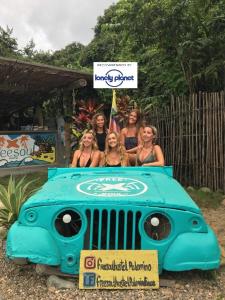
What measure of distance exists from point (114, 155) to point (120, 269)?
1.92 meters

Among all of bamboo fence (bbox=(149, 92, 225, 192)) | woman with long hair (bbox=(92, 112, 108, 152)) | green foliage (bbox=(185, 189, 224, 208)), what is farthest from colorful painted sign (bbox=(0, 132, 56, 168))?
woman with long hair (bbox=(92, 112, 108, 152))

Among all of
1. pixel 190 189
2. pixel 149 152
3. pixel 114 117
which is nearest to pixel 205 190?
pixel 190 189

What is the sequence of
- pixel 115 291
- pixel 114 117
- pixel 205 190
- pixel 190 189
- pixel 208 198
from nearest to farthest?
pixel 115 291 → pixel 114 117 → pixel 208 198 → pixel 205 190 → pixel 190 189

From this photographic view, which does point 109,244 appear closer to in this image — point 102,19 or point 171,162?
point 171,162

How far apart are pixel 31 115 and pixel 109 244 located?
15550 millimetres

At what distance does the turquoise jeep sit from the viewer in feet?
11.5

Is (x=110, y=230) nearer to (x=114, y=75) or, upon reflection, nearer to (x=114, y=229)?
(x=114, y=229)

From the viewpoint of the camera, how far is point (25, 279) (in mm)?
3865

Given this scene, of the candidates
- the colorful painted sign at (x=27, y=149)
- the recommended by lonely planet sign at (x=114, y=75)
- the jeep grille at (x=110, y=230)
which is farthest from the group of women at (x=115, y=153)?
the colorful painted sign at (x=27, y=149)

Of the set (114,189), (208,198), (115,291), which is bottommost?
(115,291)

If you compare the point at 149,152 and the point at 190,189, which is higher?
the point at 149,152

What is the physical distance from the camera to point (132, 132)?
6.17m

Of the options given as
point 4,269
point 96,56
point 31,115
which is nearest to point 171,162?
point 4,269

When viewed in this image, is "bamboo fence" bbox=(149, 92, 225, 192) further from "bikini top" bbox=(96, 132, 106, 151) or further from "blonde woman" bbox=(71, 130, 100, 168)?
"blonde woman" bbox=(71, 130, 100, 168)
